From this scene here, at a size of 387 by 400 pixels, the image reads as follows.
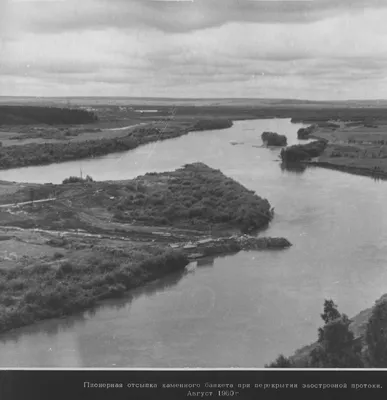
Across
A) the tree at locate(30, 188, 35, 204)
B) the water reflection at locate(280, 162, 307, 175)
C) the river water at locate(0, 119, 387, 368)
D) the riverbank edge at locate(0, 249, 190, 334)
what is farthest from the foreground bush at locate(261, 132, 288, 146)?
the tree at locate(30, 188, 35, 204)

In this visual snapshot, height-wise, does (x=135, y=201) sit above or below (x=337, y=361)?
above

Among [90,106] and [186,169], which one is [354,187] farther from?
[90,106]

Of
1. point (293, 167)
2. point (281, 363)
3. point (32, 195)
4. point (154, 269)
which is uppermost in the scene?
point (293, 167)

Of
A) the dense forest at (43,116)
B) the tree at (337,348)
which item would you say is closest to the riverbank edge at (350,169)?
the tree at (337,348)

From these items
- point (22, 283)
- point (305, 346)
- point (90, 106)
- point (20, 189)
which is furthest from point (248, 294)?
point (20, 189)

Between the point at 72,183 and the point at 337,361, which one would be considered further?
the point at 72,183

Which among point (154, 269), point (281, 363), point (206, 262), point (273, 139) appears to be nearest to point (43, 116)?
point (154, 269)

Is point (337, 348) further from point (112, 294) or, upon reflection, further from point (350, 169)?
point (350, 169)
